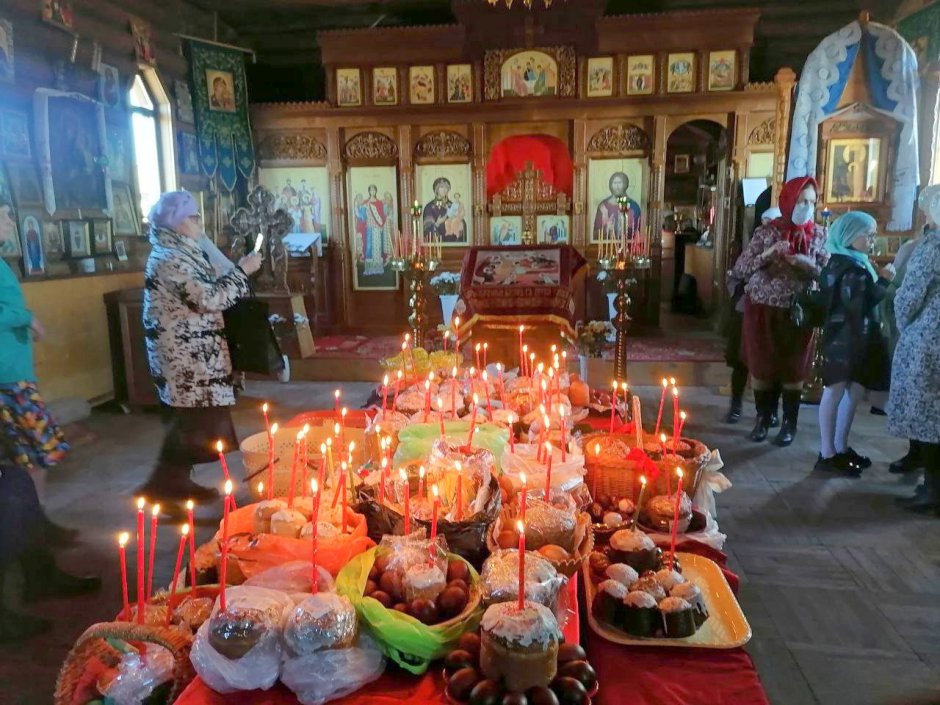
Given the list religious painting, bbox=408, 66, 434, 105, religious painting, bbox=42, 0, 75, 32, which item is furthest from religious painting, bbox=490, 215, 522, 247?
religious painting, bbox=42, 0, 75, 32

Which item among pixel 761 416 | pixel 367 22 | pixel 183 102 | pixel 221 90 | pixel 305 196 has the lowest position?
pixel 761 416

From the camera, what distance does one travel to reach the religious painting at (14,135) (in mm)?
5672

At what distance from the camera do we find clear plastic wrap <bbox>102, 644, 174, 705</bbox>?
1.41m

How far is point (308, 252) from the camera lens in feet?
30.0

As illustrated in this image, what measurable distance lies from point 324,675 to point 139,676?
415mm

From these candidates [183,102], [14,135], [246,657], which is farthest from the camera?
[183,102]

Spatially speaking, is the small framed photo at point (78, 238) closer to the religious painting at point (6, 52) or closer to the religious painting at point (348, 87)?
the religious painting at point (6, 52)

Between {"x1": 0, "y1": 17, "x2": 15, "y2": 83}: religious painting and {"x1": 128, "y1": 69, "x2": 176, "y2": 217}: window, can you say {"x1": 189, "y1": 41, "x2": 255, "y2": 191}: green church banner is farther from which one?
{"x1": 0, "y1": 17, "x2": 15, "y2": 83}: religious painting

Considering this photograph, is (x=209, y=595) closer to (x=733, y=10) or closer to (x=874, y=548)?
(x=874, y=548)

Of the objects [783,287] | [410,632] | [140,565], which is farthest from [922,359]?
[140,565]

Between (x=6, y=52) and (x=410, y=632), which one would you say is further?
(x=6, y=52)

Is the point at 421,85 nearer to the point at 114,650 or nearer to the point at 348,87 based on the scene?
the point at 348,87

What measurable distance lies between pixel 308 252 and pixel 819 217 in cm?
613

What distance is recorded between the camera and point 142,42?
755cm
